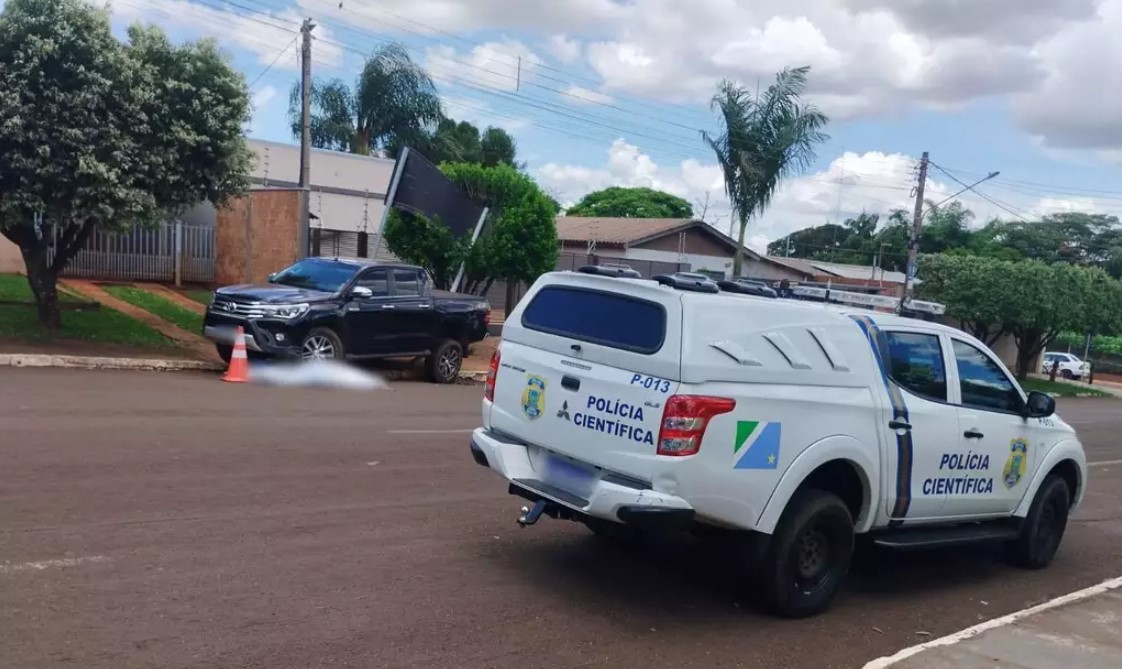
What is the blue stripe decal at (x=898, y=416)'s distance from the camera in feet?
21.4

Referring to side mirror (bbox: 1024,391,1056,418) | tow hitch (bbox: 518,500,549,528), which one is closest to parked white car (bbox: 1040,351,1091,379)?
side mirror (bbox: 1024,391,1056,418)

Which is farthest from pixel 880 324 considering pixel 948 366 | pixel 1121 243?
pixel 1121 243

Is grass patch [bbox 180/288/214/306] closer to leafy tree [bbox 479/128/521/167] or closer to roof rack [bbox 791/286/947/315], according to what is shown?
roof rack [bbox 791/286/947/315]

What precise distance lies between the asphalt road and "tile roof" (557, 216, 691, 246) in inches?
1016

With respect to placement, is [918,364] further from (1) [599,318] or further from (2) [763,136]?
(2) [763,136]

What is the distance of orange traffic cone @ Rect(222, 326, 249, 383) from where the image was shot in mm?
14656

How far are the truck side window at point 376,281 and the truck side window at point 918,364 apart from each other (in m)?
10.7

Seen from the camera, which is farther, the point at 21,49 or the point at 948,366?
the point at 21,49

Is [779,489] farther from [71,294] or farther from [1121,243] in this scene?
[1121,243]

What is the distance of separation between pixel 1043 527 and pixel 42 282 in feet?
49.7

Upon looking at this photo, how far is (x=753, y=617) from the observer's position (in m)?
6.19

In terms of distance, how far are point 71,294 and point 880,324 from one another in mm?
18625

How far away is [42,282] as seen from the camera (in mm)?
16469

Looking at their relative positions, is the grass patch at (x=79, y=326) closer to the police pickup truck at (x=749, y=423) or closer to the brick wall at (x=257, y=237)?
the brick wall at (x=257, y=237)
